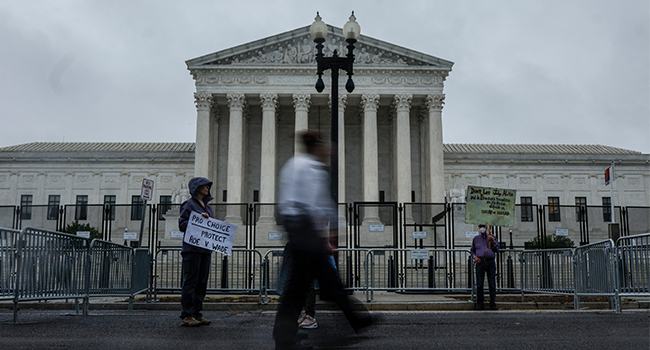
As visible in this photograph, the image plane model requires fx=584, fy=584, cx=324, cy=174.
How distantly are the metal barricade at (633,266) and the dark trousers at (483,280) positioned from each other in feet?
8.57

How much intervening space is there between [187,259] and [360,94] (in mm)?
36252

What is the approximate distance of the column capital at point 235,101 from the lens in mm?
43062

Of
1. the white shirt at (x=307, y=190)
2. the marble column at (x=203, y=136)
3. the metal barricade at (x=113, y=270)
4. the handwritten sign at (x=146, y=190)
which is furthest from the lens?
the marble column at (x=203, y=136)

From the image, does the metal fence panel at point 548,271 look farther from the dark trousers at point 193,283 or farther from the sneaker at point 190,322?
the sneaker at point 190,322

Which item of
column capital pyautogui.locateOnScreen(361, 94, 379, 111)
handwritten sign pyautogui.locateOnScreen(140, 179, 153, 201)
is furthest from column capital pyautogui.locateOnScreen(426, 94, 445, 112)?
handwritten sign pyautogui.locateOnScreen(140, 179, 153, 201)

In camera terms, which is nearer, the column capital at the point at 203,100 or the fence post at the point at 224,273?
the fence post at the point at 224,273

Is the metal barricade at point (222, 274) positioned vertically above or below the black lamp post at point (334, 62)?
below

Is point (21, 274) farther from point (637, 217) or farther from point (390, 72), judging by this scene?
point (390, 72)

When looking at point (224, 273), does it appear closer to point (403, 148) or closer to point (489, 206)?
point (489, 206)

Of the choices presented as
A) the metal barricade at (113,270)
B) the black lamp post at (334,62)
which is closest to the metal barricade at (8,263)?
the metal barricade at (113,270)

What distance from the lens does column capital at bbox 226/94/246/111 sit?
43062mm

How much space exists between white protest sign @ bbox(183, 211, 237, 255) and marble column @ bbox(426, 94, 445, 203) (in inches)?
1379

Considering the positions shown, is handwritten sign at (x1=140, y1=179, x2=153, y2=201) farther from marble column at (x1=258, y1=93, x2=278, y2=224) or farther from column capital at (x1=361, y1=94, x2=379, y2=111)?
column capital at (x1=361, y1=94, x2=379, y2=111)

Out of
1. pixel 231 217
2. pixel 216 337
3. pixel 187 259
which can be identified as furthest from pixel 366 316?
pixel 231 217
